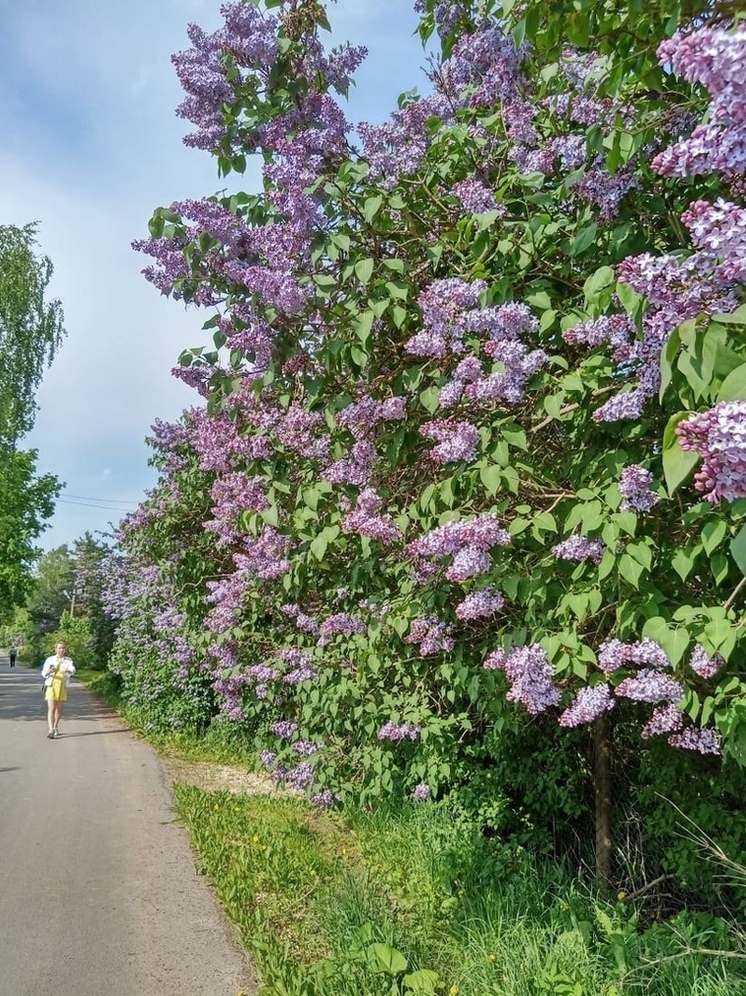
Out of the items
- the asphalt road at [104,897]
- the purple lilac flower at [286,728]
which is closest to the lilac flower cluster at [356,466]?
the asphalt road at [104,897]

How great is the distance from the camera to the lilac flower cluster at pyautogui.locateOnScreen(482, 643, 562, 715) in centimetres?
305

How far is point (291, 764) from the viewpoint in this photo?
293 inches

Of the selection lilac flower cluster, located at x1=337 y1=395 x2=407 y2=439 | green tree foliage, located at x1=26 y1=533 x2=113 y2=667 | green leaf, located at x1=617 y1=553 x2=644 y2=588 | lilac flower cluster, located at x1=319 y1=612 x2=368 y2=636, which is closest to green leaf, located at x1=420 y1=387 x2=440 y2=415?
lilac flower cluster, located at x1=337 y1=395 x2=407 y2=439

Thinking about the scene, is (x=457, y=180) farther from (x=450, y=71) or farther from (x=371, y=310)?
(x=371, y=310)

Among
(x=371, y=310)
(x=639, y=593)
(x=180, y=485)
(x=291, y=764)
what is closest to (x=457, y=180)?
(x=371, y=310)

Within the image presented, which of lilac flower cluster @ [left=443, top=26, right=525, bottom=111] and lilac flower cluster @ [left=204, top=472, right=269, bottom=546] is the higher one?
lilac flower cluster @ [left=443, top=26, right=525, bottom=111]

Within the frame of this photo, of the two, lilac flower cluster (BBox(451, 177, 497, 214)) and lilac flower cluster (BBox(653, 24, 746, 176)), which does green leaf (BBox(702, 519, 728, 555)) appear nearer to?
lilac flower cluster (BBox(653, 24, 746, 176))

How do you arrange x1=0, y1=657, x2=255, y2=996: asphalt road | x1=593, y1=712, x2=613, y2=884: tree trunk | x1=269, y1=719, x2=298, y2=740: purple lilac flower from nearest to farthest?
x1=0, y1=657, x2=255, y2=996: asphalt road → x1=593, y1=712, x2=613, y2=884: tree trunk → x1=269, y1=719, x2=298, y2=740: purple lilac flower

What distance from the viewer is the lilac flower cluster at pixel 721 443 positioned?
129 centimetres

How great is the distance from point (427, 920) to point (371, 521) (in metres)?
2.78

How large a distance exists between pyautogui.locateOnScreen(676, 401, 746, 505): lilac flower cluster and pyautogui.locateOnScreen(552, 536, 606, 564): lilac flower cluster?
1316 mm

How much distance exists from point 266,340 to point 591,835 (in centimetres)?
489

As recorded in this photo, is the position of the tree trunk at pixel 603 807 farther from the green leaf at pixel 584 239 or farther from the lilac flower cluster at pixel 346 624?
the green leaf at pixel 584 239

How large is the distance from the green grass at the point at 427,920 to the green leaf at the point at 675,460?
94.8 inches
